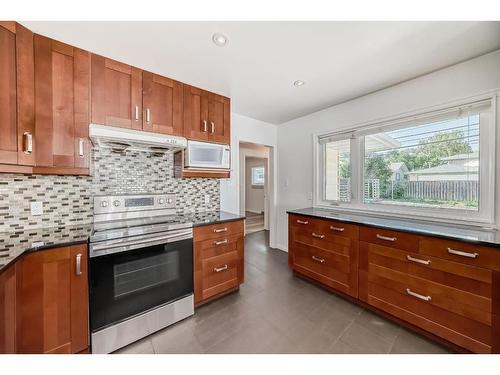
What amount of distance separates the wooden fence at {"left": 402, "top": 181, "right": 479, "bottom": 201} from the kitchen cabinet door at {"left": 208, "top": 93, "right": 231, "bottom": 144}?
2.21 meters

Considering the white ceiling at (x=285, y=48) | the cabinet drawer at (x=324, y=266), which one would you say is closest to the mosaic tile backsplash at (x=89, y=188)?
the white ceiling at (x=285, y=48)

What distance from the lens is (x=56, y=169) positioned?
1507 mm

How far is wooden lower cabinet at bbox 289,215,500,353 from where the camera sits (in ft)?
4.38

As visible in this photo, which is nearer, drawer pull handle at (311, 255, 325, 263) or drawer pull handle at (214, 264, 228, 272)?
drawer pull handle at (214, 264, 228, 272)

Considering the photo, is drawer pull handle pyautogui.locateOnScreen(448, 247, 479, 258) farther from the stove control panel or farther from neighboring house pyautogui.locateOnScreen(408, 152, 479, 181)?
the stove control panel

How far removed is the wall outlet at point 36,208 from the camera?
1.56 metres

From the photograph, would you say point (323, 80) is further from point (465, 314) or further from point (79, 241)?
point (79, 241)

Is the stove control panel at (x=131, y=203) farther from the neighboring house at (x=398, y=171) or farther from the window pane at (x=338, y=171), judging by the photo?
the neighboring house at (x=398, y=171)

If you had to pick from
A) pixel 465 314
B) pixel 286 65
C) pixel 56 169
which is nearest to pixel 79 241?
pixel 56 169

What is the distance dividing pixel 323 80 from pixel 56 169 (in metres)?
2.58

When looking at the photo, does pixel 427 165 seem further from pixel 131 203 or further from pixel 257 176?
pixel 257 176

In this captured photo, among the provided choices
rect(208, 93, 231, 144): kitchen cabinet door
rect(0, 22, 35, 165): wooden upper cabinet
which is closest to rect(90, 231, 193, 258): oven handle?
rect(0, 22, 35, 165): wooden upper cabinet

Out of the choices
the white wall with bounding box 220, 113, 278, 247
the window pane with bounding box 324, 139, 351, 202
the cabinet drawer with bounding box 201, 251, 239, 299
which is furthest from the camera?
the white wall with bounding box 220, 113, 278, 247

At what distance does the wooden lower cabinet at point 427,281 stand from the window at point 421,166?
61cm
